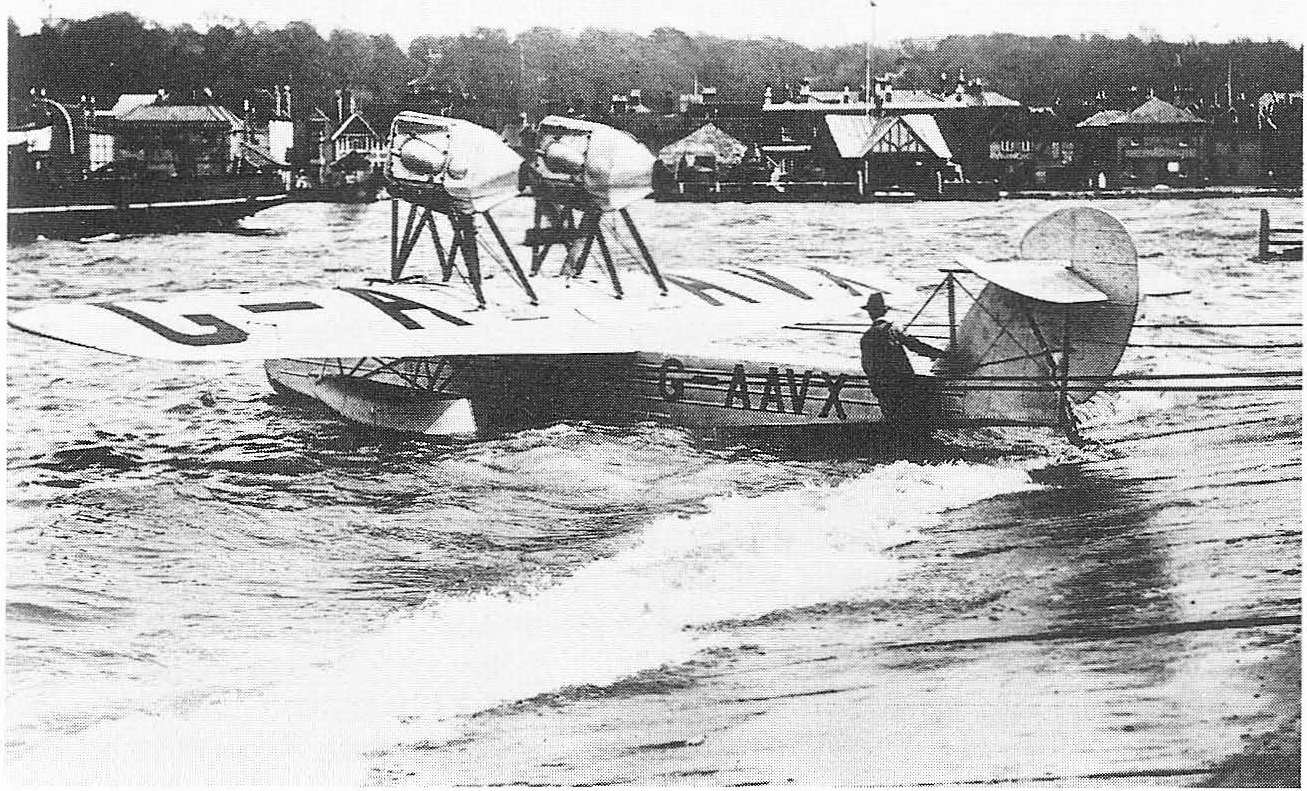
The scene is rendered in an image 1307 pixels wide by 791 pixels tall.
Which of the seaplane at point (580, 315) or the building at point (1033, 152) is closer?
the seaplane at point (580, 315)

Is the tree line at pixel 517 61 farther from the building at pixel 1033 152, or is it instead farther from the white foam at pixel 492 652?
the white foam at pixel 492 652

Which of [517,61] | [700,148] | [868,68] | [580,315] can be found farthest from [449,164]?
[868,68]

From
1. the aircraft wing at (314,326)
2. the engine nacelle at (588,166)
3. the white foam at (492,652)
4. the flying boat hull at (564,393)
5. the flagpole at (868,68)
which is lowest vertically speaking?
the white foam at (492,652)

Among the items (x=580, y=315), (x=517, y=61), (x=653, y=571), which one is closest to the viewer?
(x=653, y=571)

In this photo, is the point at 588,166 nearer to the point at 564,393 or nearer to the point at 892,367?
the point at 564,393

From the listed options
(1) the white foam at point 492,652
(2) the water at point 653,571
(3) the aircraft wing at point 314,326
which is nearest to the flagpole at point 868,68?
(2) the water at point 653,571

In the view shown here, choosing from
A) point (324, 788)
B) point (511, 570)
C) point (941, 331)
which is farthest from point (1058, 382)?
point (324, 788)

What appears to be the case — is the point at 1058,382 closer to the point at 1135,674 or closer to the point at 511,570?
the point at 1135,674

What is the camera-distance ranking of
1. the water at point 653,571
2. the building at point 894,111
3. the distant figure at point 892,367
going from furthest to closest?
the distant figure at point 892,367 → the building at point 894,111 → the water at point 653,571
